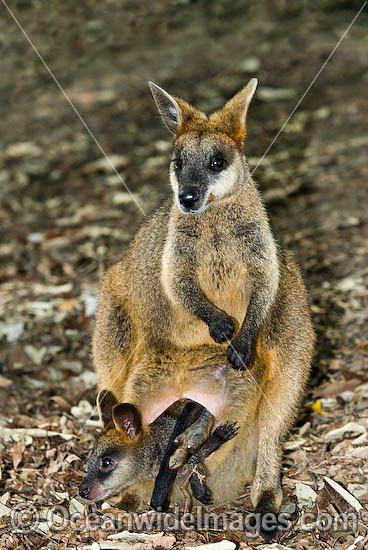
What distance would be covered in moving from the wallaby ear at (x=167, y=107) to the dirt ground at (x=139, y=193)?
110 cm

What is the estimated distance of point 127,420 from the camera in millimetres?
4301

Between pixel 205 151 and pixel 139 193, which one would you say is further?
pixel 139 193

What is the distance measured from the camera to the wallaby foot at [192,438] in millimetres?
4137

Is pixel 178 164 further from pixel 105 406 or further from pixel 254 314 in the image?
pixel 105 406

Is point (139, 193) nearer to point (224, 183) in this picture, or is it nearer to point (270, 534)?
point (224, 183)

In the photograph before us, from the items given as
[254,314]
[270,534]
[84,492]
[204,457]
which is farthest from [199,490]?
[254,314]

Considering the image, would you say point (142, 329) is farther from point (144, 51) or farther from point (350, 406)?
point (144, 51)

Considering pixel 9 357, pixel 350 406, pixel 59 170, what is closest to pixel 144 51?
pixel 59 170

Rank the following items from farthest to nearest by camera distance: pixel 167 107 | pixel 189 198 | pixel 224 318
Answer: pixel 167 107 < pixel 224 318 < pixel 189 198

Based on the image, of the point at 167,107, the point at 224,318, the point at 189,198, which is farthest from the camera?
the point at 167,107

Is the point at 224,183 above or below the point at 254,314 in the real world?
above

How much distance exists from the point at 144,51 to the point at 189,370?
875cm

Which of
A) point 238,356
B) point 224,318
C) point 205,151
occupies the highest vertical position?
point 205,151

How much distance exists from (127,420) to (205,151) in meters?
1.49
